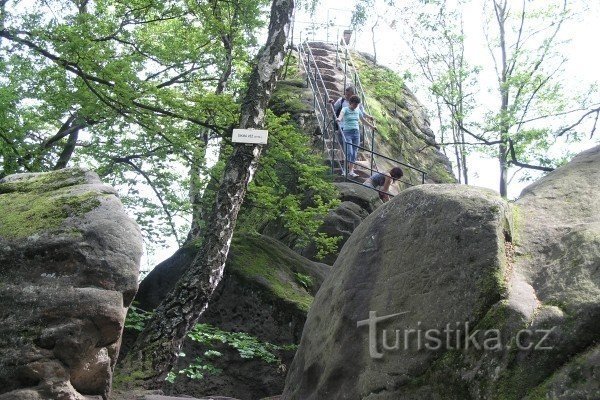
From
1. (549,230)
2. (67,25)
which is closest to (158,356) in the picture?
(549,230)

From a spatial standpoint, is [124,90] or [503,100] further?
[503,100]

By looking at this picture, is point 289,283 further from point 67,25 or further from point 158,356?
point 67,25

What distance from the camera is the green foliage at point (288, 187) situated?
10.2 m

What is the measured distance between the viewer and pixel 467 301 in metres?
4.09

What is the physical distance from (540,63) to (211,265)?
68.9 feet

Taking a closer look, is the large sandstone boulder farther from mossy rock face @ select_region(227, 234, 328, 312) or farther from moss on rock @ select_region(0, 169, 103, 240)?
mossy rock face @ select_region(227, 234, 328, 312)

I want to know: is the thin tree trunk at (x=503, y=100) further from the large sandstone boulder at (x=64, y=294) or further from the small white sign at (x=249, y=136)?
the large sandstone boulder at (x=64, y=294)

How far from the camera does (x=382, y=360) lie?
4.34 m

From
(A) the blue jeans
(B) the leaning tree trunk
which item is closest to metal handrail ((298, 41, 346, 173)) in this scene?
(A) the blue jeans

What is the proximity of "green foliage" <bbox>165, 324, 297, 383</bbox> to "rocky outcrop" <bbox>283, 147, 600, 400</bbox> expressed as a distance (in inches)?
124

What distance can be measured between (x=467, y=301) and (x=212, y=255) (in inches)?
162

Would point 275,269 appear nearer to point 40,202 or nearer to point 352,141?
point 352,141

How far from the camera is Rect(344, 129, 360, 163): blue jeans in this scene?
508 inches

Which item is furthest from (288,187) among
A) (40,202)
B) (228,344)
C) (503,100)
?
(503,100)
